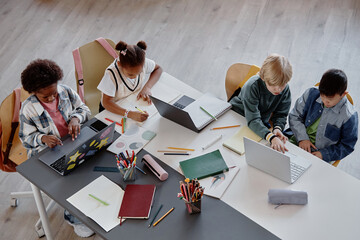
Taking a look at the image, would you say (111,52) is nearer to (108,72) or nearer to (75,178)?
(108,72)

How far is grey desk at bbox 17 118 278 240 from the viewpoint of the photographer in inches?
71.7

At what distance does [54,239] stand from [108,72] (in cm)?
112

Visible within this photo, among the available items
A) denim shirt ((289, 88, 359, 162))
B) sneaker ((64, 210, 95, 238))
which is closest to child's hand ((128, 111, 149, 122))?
sneaker ((64, 210, 95, 238))

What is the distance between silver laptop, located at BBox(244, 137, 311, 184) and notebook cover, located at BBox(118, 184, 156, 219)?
0.51 m

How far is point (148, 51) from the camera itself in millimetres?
4031

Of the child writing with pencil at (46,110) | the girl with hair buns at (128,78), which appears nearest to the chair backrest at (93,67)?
the girl with hair buns at (128,78)

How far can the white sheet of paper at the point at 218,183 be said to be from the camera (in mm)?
1981

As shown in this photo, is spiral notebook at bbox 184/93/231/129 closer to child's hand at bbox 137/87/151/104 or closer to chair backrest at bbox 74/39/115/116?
child's hand at bbox 137/87/151/104

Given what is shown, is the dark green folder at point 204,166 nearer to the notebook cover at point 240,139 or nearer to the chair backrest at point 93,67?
the notebook cover at point 240,139

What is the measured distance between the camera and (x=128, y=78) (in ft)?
8.27

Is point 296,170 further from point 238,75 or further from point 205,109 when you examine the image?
point 238,75

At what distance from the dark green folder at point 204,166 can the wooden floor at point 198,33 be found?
1.48m

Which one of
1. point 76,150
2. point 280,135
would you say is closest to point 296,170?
point 280,135

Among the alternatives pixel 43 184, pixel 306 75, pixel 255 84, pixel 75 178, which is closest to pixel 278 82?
pixel 255 84
